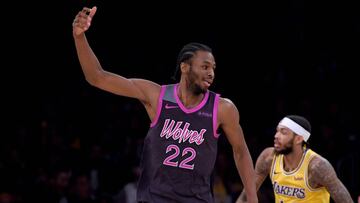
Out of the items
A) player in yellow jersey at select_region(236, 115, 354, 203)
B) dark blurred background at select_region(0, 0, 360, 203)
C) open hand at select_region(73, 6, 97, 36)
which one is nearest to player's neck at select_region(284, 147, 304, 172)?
player in yellow jersey at select_region(236, 115, 354, 203)

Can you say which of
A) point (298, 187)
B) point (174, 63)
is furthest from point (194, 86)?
point (174, 63)

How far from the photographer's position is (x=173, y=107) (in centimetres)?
384

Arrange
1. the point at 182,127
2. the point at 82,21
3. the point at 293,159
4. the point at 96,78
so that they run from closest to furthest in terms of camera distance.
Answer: the point at 82,21 < the point at 96,78 < the point at 182,127 < the point at 293,159

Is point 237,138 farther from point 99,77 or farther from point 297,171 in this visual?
point 297,171

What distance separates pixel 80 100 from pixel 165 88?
4607mm

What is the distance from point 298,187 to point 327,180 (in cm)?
A: 21

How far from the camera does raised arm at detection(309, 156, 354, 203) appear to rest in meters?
4.76

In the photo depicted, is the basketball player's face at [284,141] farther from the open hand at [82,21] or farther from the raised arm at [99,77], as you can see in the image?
the open hand at [82,21]

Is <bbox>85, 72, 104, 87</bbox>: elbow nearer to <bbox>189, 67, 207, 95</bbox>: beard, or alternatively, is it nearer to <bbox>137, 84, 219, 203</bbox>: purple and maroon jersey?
<bbox>137, 84, 219, 203</bbox>: purple and maroon jersey

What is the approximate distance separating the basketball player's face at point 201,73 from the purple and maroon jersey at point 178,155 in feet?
0.36

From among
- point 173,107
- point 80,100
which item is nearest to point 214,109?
point 173,107

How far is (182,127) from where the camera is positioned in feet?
12.4

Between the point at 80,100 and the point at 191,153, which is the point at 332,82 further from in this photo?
the point at 191,153

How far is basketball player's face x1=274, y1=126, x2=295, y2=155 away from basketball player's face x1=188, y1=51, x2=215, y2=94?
1.46 metres
